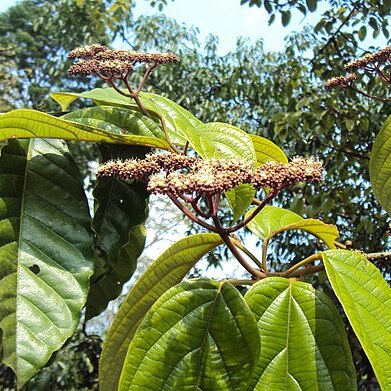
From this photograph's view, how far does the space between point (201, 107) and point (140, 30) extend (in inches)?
56.2

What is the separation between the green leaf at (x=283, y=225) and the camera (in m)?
0.61

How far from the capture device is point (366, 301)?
0.52 meters

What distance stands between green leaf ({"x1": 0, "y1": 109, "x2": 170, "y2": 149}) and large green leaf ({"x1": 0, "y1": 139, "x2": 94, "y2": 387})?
0.04 metres

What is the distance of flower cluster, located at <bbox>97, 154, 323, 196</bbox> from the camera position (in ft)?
1.60

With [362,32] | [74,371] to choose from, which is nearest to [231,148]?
[362,32]

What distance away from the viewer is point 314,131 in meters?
2.95

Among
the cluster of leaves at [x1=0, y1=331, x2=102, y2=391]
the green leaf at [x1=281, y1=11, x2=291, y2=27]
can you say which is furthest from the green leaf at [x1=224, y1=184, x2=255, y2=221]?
the cluster of leaves at [x1=0, y1=331, x2=102, y2=391]

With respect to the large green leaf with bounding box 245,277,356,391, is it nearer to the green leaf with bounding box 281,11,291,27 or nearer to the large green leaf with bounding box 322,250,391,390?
the large green leaf with bounding box 322,250,391,390

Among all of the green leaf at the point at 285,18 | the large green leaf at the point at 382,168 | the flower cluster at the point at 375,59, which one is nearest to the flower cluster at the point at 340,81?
the flower cluster at the point at 375,59

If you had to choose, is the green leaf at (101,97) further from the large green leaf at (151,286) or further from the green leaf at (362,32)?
the green leaf at (362,32)

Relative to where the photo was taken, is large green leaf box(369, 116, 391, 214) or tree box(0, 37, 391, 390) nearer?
tree box(0, 37, 391, 390)

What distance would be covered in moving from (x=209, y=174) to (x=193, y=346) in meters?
0.14

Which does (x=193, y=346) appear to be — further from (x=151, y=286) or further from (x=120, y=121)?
(x=120, y=121)

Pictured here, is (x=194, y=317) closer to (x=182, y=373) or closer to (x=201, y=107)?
(x=182, y=373)
